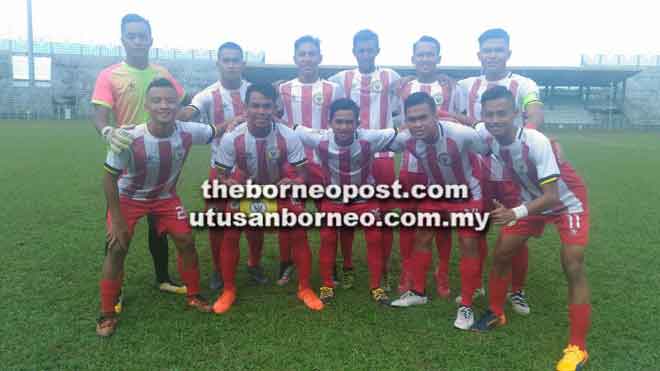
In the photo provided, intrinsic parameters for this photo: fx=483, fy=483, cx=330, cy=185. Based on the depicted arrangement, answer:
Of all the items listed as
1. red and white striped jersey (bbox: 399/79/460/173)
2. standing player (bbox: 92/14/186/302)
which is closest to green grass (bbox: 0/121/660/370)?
standing player (bbox: 92/14/186/302)

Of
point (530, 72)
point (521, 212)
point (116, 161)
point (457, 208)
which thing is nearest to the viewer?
point (521, 212)

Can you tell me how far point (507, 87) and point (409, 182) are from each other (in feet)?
3.70

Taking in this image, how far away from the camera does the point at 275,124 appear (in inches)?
147

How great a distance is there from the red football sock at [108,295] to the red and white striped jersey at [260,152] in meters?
1.13

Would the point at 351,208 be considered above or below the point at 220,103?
below

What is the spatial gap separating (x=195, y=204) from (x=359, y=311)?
4407 millimetres

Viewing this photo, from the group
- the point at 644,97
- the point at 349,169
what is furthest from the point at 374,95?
the point at 644,97

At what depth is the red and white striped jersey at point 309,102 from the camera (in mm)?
4277

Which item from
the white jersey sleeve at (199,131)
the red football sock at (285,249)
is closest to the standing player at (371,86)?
the red football sock at (285,249)

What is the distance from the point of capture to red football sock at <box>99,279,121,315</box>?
322cm

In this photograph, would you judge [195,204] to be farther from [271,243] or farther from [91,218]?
[271,243]

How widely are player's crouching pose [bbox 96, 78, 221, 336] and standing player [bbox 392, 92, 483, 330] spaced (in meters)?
1.53

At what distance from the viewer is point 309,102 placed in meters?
4.31

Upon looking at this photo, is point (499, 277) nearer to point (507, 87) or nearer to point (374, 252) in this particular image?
point (374, 252)
